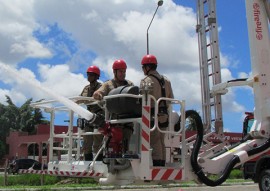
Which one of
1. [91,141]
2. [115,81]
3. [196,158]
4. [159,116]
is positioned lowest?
[196,158]

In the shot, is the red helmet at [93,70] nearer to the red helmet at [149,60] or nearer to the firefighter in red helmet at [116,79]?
the firefighter in red helmet at [116,79]

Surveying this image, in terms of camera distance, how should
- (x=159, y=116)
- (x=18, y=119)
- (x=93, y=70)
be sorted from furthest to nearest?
→ (x=18, y=119) → (x=93, y=70) → (x=159, y=116)

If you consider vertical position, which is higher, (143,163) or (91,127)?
(91,127)

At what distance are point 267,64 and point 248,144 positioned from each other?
1.78 metres

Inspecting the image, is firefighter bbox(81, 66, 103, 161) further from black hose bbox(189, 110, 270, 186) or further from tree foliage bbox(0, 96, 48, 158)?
tree foliage bbox(0, 96, 48, 158)

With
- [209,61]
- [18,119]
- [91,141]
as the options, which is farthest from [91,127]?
[18,119]

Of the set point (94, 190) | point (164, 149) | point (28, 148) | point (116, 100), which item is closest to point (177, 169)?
point (164, 149)

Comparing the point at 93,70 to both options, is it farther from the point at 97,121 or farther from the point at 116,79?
the point at 97,121

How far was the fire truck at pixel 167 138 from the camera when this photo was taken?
22.7 feet

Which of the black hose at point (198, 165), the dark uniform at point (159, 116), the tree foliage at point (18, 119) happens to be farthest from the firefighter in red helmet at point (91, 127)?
the tree foliage at point (18, 119)

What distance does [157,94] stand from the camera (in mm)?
7637

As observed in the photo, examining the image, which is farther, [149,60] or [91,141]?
[91,141]

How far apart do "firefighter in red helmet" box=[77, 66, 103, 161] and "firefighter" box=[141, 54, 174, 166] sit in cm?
113

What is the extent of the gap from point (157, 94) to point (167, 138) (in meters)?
0.79
